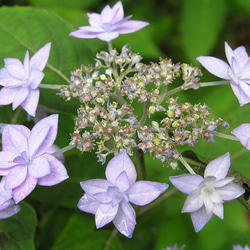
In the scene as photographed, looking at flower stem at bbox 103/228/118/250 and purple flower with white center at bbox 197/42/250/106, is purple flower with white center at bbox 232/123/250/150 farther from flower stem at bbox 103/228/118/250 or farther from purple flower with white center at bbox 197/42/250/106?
flower stem at bbox 103/228/118/250

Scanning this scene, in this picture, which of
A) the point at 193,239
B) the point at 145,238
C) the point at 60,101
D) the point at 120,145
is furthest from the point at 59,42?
the point at 193,239

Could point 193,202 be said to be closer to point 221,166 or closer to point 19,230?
point 221,166

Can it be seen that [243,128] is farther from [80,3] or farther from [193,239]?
[80,3]

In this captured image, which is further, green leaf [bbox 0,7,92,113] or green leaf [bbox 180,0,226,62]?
green leaf [bbox 180,0,226,62]

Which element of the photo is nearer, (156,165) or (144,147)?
(144,147)

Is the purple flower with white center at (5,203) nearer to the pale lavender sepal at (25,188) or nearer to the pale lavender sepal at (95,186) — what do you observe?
the pale lavender sepal at (25,188)

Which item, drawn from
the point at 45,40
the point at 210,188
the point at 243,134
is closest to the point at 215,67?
the point at 243,134

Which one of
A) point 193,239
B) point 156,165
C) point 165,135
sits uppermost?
point 165,135

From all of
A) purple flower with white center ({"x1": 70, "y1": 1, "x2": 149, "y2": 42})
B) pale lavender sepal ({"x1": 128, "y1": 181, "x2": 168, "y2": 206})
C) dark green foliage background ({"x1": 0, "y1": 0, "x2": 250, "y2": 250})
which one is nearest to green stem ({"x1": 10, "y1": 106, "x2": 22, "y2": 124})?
dark green foliage background ({"x1": 0, "y1": 0, "x2": 250, "y2": 250})
